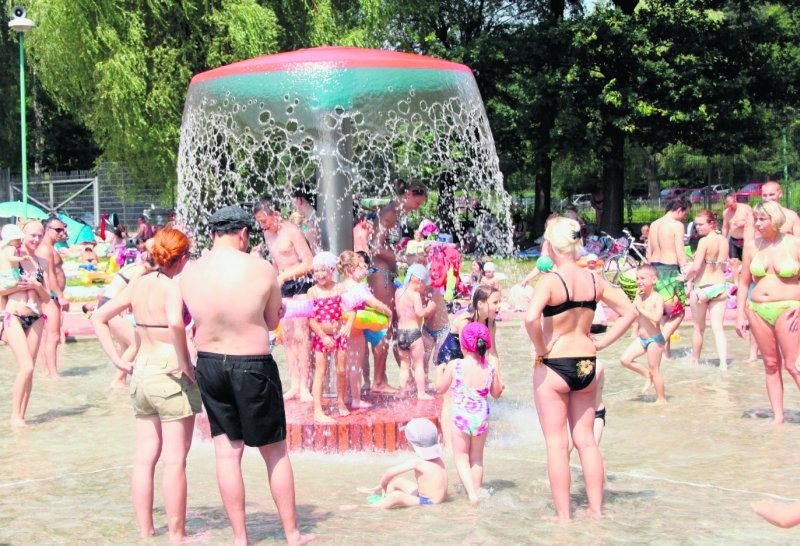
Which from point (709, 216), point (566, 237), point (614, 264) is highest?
point (709, 216)

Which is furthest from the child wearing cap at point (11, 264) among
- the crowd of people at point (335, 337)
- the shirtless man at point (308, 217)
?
the shirtless man at point (308, 217)

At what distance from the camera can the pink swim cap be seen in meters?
6.60

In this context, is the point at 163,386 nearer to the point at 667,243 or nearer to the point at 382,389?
the point at 382,389

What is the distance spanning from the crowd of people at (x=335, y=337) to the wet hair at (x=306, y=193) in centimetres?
4

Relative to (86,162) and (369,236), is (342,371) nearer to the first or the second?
(369,236)

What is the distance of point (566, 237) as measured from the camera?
20.1 feet

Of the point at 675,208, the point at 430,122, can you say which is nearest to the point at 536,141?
the point at 675,208

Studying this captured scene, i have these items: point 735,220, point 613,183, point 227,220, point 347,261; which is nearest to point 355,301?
point 347,261

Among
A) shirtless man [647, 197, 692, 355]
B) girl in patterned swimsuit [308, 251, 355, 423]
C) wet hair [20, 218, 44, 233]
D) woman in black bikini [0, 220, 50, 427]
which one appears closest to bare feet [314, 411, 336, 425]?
girl in patterned swimsuit [308, 251, 355, 423]

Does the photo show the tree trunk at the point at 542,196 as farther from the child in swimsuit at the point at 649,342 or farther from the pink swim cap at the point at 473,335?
the pink swim cap at the point at 473,335

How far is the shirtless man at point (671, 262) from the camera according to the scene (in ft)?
36.1

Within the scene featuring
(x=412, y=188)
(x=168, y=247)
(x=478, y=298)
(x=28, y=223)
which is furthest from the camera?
(x=28, y=223)

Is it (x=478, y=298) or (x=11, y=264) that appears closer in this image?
(x=478, y=298)

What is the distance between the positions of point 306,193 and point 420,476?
3.45 metres
